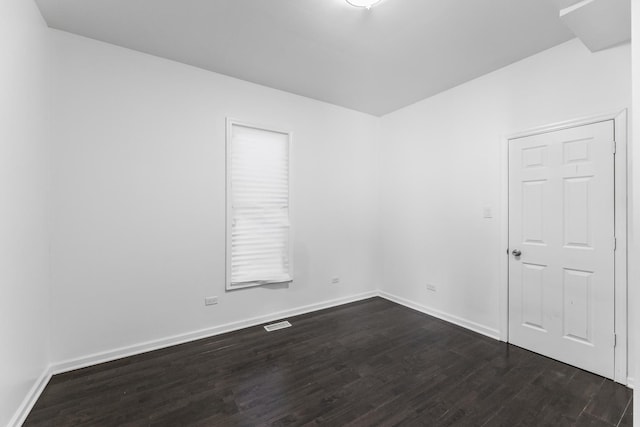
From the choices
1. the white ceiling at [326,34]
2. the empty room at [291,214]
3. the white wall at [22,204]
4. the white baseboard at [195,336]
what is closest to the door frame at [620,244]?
the empty room at [291,214]

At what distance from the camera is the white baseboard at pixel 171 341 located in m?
2.46

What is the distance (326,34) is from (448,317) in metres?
3.47

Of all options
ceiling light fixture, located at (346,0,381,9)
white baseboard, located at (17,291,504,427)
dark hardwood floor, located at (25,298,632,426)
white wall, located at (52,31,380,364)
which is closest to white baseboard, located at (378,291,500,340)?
white baseboard, located at (17,291,504,427)

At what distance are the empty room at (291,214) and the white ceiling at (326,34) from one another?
0.03 meters

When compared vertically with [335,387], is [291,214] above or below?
above

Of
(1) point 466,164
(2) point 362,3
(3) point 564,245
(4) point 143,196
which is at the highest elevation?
(2) point 362,3

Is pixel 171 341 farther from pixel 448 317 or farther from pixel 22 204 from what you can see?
pixel 448 317

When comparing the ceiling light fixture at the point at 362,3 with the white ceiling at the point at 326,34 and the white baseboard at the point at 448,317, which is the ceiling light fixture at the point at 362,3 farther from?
the white baseboard at the point at 448,317

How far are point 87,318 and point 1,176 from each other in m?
1.50

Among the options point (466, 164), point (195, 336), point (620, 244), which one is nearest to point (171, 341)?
point (195, 336)

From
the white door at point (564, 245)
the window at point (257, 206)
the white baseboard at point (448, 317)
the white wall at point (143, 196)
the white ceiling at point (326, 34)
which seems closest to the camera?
the white ceiling at point (326, 34)

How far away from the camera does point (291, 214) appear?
371 cm

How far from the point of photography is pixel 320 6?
2154 millimetres

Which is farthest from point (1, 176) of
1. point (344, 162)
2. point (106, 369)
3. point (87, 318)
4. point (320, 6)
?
point (344, 162)
